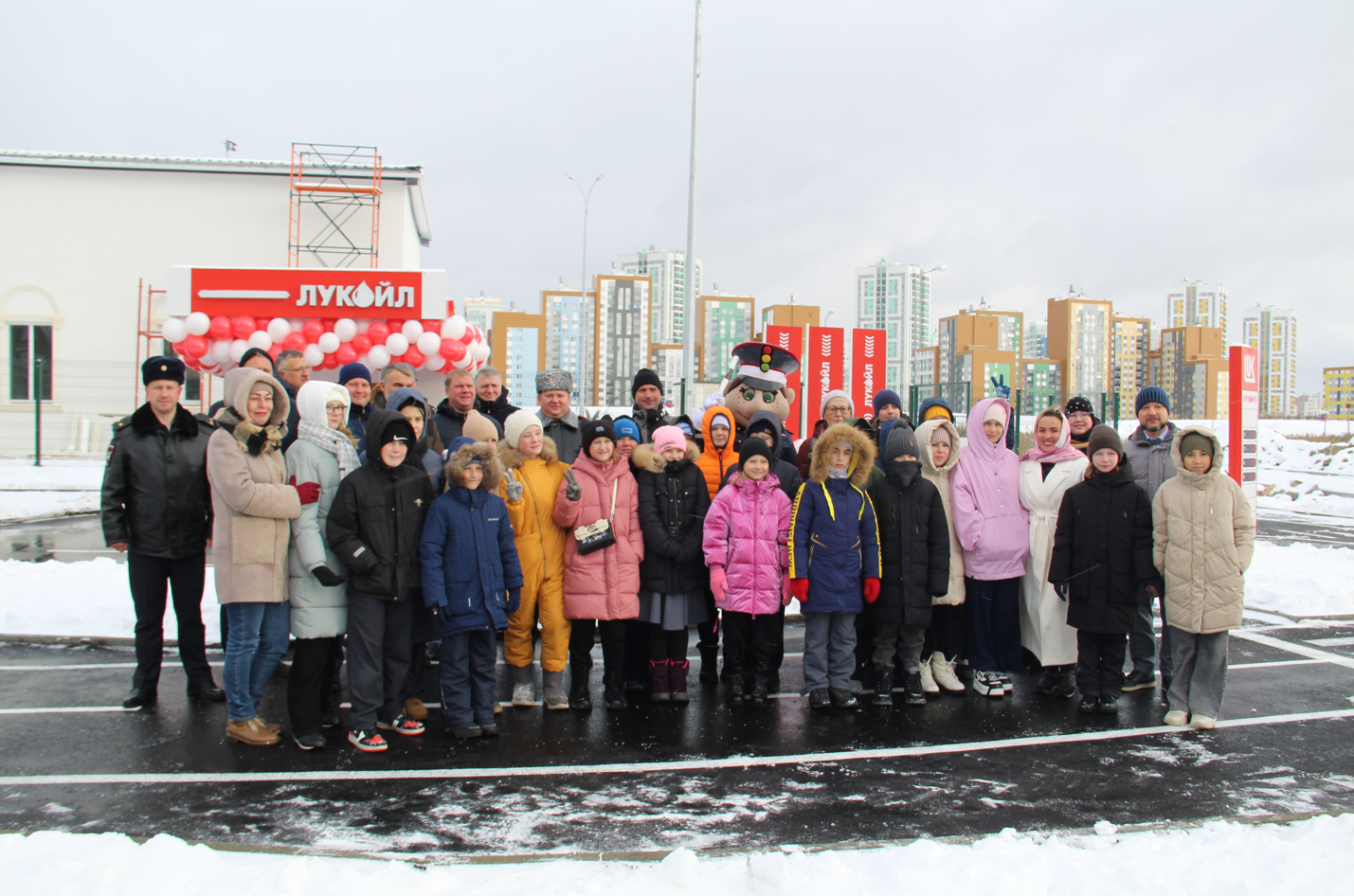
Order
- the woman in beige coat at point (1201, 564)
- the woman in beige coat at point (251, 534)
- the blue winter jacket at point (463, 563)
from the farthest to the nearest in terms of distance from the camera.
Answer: the woman in beige coat at point (1201, 564) → the blue winter jacket at point (463, 563) → the woman in beige coat at point (251, 534)

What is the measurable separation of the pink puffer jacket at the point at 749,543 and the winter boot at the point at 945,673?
136 centimetres

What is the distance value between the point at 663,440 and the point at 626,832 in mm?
2569

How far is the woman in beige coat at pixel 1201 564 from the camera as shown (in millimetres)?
5008

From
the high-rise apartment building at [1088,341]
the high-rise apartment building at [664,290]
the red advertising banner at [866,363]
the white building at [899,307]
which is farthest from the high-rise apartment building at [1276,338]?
the red advertising banner at [866,363]

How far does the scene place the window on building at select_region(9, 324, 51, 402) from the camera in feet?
72.4

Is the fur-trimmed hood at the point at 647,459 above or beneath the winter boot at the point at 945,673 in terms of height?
above

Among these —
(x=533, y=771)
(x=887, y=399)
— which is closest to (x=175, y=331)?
(x=887, y=399)

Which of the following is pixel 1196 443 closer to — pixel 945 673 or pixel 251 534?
pixel 945 673

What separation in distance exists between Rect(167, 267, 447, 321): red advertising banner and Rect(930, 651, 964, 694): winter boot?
1207 centimetres

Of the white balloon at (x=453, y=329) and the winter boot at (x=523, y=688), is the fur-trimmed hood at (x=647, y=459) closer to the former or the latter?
the winter boot at (x=523, y=688)

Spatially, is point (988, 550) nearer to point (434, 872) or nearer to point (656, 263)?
point (434, 872)

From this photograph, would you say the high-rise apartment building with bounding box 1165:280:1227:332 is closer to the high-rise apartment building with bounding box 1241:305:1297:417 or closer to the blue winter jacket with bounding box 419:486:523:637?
the high-rise apartment building with bounding box 1241:305:1297:417

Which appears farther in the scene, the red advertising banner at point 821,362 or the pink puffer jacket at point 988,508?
the red advertising banner at point 821,362

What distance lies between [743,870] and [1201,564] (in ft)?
11.9
